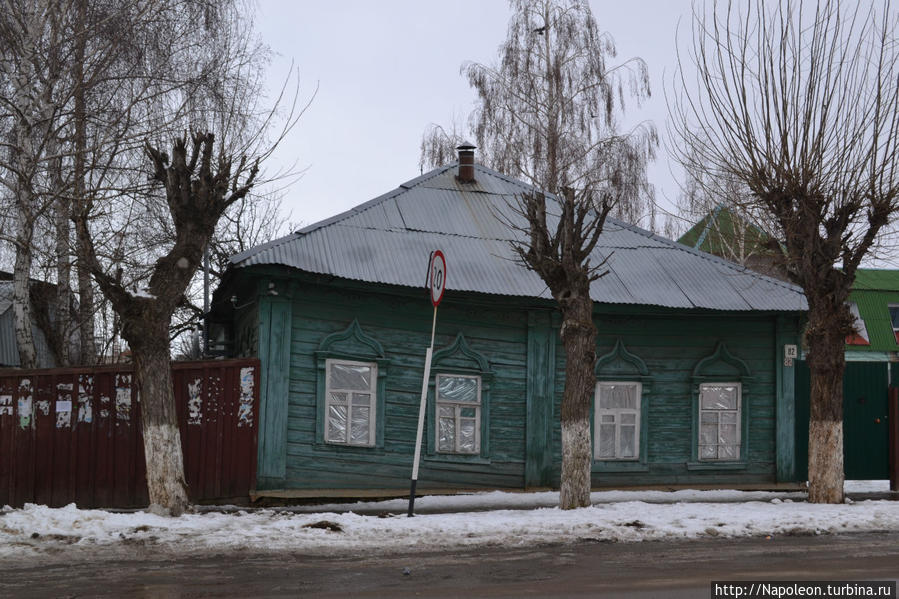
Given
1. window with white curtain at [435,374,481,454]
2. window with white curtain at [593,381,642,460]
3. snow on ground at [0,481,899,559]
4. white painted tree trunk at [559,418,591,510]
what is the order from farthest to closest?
window with white curtain at [593,381,642,460], window with white curtain at [435,374,481,454], white painted tree trunk at [559,418,591,510], snow on ground at [0,481,899,559]

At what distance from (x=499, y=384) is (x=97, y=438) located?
20.2 ft

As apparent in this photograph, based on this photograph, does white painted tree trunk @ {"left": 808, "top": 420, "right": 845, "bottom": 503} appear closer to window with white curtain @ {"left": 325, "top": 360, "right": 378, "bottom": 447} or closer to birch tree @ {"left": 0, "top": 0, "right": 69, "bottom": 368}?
window with white curtain @ {"left": 325, "top": 360, "right": 378, "bottom": 447}

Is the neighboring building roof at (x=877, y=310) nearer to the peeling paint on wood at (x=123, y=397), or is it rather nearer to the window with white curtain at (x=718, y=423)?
the window with white curtain at (x=718, y=423)

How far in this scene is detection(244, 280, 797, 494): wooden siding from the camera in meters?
13.9

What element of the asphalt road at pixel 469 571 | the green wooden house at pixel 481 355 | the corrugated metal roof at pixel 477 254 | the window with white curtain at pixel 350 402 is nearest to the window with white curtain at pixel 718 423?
the green wooden house at pixel 481 355

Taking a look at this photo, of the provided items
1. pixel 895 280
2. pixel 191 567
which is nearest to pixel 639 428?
pixel 191 567

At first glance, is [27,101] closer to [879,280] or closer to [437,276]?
[437,276]

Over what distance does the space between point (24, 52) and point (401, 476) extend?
8.83m

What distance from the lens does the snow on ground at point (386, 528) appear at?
8.76 meters

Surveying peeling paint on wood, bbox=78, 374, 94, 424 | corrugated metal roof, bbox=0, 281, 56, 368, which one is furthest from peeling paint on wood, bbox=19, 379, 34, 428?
corrugated metal roof, bbox=0, 281, 56, 368

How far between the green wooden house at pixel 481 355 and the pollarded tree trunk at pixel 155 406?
2594mm

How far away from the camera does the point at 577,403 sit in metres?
11.9

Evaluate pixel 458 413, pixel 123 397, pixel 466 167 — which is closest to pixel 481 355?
pixel 458 413

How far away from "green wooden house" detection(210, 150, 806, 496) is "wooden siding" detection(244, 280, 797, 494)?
2cm
